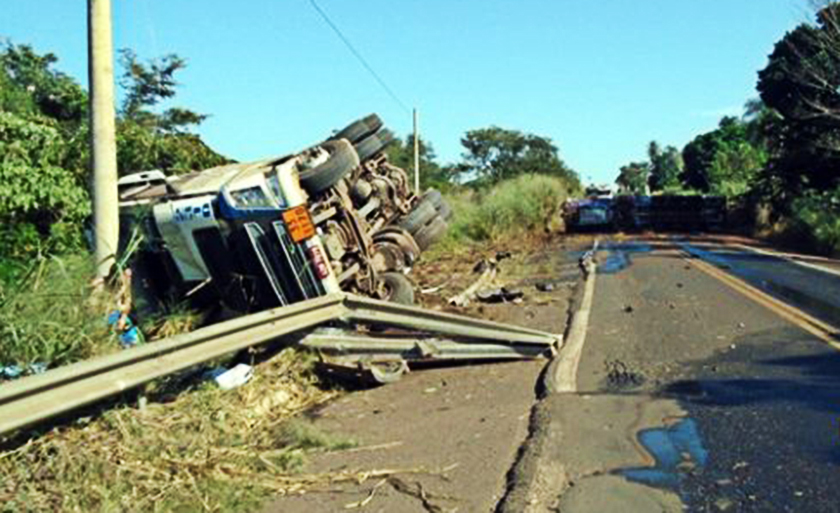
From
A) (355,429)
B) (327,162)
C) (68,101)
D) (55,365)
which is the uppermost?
(68,101)

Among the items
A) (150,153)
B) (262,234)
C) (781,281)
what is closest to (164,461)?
(262,234)

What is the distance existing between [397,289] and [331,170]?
1874mm

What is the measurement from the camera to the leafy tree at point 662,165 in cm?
14350

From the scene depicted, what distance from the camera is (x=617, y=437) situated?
5922 millimetres

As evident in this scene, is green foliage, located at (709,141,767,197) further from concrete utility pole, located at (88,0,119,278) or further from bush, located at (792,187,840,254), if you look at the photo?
concrete utility pole, located at (88,0,119,278)

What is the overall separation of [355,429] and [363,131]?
6.62m

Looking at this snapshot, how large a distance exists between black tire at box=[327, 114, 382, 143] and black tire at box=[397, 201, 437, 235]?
4.39 feet

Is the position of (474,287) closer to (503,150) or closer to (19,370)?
(19,370)

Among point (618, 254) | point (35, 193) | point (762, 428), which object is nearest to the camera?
point (762, 428)

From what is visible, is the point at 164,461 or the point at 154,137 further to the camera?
the point at 154,137

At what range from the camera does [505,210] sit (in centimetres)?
3488

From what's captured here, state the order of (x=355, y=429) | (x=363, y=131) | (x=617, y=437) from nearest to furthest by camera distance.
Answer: (x=617, y=437), (x=355, y=429), (x=363, y=131)

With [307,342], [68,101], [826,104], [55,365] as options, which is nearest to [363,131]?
[307,342]

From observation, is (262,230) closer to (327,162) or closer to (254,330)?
(327,162)
